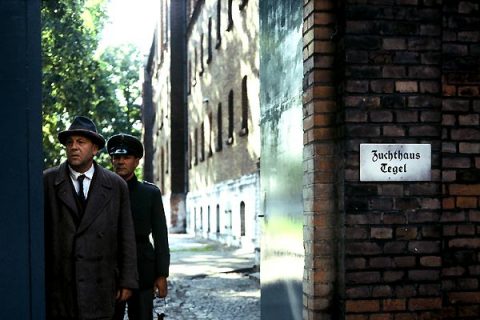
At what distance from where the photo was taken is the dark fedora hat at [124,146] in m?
4.90

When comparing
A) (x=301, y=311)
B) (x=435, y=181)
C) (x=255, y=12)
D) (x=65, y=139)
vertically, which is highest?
(x=255, y=12)

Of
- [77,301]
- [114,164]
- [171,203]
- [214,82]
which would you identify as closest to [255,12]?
[214,82]

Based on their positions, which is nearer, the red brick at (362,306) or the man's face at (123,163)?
the red brick at (362,306)

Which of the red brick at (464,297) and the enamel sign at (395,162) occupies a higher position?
the enamel sign at (395,162)

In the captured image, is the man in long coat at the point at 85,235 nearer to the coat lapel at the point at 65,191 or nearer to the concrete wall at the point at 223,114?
the coat lapel at the point at 65,191

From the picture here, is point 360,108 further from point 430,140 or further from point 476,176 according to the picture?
point 476,176

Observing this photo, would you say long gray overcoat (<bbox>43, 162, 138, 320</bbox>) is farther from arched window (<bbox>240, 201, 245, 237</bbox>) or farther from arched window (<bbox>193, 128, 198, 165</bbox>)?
arched window (<bbox>193, 128, 198, 165</bbox>)

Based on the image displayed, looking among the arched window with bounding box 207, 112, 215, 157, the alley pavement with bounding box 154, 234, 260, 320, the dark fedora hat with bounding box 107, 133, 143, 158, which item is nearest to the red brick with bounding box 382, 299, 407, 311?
the dark fedora hat with bounding box 107, 133, 143, 158

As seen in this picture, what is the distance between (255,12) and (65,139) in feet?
45.7

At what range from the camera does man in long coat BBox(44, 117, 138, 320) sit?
372cm

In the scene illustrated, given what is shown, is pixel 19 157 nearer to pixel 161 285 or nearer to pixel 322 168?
pixel 322 168

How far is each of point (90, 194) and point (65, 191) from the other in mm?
149

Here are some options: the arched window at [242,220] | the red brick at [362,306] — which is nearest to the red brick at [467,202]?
the red brick at [362,306]

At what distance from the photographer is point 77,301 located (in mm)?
3699
